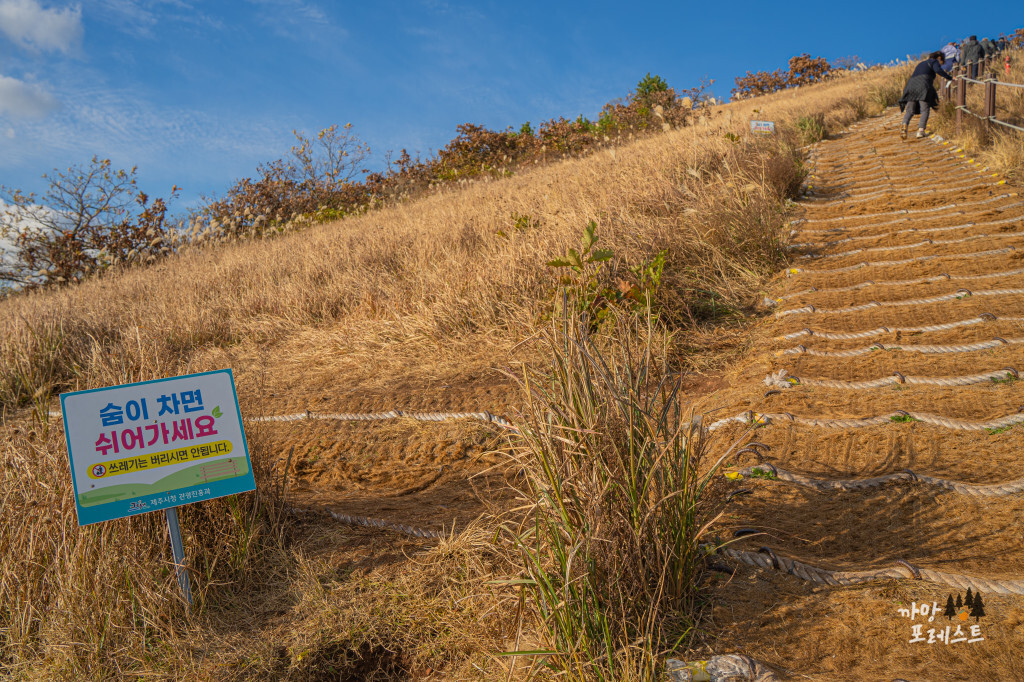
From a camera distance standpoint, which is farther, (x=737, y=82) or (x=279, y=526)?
(x=737, y=82)

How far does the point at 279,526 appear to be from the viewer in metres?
3.03

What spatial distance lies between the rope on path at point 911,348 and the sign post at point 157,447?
12.2 ft

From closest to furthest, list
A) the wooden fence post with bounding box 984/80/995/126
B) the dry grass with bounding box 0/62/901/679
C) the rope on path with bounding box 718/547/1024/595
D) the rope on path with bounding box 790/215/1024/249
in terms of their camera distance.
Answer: the rope on path with bounding box 718/547/1024/595 → the dry grass with bounding box 0/62/901/679 → the rope on path with bounding box 790/215/1024/249 → the wooden fence post with bounding box 984/80/995/126

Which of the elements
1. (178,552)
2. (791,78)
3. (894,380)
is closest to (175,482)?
(178,552)

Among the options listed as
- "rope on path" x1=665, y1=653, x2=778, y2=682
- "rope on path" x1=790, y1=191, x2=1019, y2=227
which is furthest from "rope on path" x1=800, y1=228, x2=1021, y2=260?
"rope on path" x1=665, y1=653, x2=778, y2=682

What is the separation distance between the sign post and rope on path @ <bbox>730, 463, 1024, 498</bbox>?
2.26m

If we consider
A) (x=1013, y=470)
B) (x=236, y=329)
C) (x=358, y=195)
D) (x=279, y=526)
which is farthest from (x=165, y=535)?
(x=358, y=195)

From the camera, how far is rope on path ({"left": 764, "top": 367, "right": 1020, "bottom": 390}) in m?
3.76

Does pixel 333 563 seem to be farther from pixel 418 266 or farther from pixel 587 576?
pixel 418 266

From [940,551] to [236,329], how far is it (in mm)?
7357

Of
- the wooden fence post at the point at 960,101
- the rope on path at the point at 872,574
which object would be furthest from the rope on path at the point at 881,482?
the wooden fence post at the point at 960,101

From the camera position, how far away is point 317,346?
6.81 metres

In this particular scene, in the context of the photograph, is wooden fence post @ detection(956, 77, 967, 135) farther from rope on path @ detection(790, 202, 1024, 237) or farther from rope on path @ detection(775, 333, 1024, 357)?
rope on path @ detection(775, 333, 1024, 357)

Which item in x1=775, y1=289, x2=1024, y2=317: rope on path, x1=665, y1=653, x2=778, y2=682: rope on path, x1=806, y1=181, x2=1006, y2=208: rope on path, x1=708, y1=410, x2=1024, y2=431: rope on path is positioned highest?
x1=806, y1=181, x2=1006, y2=208: rope on path
